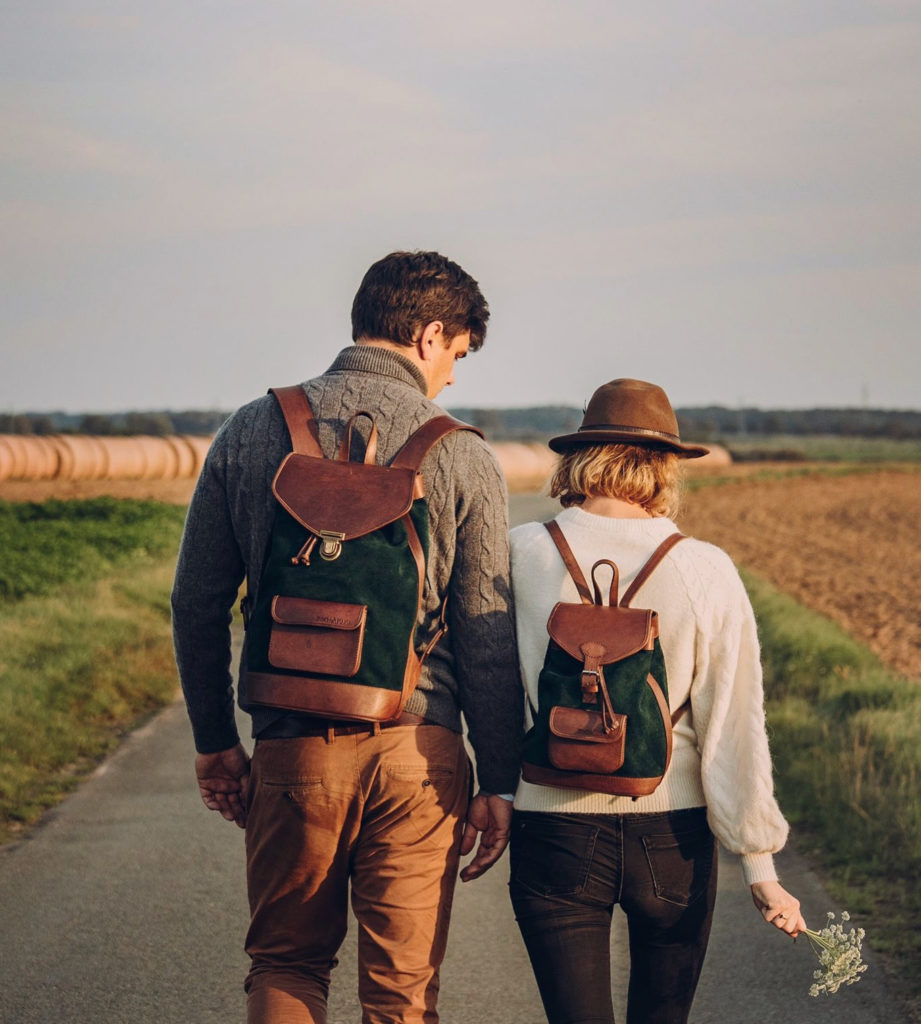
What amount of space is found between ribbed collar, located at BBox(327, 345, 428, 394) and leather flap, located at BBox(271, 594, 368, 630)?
0.58 m

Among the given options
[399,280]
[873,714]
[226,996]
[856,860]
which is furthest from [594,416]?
[873,714]

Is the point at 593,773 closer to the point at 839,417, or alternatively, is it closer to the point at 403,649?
the point at 403,649

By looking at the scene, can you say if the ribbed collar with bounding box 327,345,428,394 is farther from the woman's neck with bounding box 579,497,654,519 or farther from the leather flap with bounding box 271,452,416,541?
the woman's neck with bounding box 579,497,654,519

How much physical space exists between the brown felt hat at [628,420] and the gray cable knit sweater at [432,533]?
22 centimetres

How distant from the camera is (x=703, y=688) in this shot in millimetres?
2770

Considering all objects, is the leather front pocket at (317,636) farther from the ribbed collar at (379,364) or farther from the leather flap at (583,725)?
the ribbed collar at (379,364)

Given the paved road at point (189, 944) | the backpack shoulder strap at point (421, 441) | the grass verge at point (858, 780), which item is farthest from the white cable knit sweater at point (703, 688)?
the grass verge at point (858, 780)

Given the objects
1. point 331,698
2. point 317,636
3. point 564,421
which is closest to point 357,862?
point 331,698

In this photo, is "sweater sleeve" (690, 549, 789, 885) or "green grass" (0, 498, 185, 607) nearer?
"sweater sleeve" (690, 549, 789, 885)

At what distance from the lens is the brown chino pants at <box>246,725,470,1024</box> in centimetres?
269

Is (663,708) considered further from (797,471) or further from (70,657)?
(797,471)

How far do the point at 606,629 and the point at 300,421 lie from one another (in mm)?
778

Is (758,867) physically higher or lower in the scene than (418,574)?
lower

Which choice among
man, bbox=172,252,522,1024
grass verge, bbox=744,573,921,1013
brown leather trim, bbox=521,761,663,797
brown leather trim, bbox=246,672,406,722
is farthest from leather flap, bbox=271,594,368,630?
grass verge, bbox=744,573,921,1013
